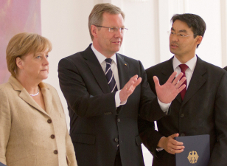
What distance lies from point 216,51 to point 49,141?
4.15 meters

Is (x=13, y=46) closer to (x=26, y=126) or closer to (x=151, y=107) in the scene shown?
(x=26, y=126)

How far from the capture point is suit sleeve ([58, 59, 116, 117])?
2105 millimetres

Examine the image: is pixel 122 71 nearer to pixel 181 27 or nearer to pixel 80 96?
pixel 80 96

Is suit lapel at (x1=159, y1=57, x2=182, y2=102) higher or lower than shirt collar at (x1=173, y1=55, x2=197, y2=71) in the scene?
lower

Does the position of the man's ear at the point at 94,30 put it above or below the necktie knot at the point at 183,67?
above

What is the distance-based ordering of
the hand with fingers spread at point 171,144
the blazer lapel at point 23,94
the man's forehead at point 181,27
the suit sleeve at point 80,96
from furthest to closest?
the man's forehead at point 181,27 < the hand with fingers spread at point 171,144 < the suit sleeve at point 80,96 < the blazer lapel at point 23,94

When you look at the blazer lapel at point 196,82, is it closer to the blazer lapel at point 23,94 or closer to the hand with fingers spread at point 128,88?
the hand with fingers spread at point 128,88

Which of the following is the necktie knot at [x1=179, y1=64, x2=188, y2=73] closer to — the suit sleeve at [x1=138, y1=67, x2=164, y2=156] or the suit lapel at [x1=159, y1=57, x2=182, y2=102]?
the suit lapel at [x1=159, y1=57, x2=182, y2=102]

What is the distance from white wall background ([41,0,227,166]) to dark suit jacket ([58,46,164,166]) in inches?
59.4

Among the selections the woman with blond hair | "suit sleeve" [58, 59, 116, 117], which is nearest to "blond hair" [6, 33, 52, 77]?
the woman with blond hair

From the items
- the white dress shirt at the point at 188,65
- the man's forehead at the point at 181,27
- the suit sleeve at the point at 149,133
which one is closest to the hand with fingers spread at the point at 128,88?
the suit sleeve at the point at 149,133

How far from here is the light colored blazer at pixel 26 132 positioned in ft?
5.75

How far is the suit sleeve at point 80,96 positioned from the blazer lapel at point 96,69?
0.25ft

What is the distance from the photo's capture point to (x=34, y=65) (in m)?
1.93
